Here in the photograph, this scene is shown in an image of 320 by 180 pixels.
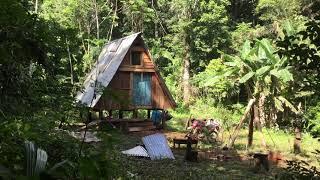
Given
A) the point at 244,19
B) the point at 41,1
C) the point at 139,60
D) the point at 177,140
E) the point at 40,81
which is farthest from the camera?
the point at 244,19

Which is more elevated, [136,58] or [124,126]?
[136,58]

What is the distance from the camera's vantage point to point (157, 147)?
14203 millimetres

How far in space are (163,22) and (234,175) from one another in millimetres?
25643

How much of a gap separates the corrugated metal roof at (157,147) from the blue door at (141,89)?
754 centimetres

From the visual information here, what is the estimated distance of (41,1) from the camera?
34844mm

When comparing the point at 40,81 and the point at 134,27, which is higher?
the point at 134,27

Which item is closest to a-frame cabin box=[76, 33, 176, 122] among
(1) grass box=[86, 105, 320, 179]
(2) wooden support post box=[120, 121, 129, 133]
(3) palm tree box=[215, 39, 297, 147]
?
(2) wooden support post box=[120, 121, 129, 133]

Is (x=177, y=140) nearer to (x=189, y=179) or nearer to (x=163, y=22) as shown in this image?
(x=189, y=179)

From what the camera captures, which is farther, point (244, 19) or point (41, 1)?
point (244, 19)

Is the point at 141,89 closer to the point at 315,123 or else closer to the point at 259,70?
the point at 259,70

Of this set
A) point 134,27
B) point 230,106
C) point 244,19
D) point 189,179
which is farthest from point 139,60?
point 244,19

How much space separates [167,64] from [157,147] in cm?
2215

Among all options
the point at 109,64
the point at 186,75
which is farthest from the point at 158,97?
the point at 186,75

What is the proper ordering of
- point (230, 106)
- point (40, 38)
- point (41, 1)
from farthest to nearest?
point (41, 1) → point (230, 106) → point (40, 38)
